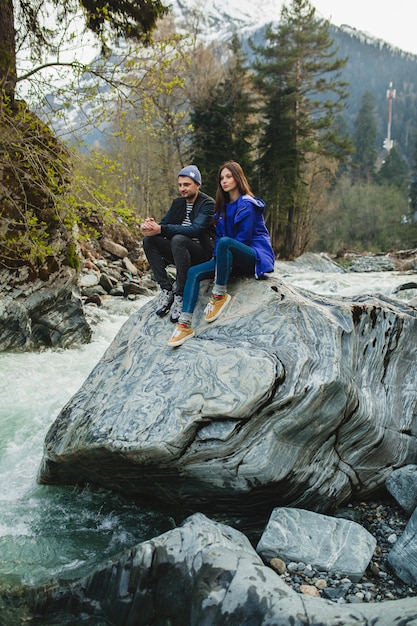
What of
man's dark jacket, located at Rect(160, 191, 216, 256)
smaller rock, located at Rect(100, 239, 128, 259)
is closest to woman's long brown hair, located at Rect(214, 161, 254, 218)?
man's dark jacket, located at Rect(160, 191, 216, 256)

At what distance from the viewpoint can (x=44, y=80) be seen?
22.8 feet

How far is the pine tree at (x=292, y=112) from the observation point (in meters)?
26.9

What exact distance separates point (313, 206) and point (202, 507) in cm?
3095

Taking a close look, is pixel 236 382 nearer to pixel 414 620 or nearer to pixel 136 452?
pixel 136 452

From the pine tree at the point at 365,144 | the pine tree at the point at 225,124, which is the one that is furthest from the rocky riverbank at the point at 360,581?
the pine tree at the point at 365,144

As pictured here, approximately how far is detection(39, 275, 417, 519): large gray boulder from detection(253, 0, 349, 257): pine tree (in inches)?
943

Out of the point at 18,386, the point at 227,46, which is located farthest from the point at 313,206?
the point at 18,386

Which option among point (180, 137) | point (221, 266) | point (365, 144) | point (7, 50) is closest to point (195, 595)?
point (221, 266)

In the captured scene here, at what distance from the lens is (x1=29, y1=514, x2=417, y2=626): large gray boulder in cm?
245

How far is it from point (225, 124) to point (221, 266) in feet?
77.4

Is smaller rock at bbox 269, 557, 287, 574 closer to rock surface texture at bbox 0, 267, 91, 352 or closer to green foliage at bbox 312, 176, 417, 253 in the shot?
rock surface texture at bbox 0, 267, 91, 352

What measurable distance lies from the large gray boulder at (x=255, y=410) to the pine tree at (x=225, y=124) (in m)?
21.4

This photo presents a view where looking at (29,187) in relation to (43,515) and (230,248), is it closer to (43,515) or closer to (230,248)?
(230,248)

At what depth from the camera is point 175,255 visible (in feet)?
15.7
